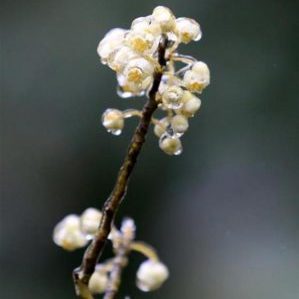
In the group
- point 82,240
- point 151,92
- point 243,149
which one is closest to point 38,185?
point 243,149

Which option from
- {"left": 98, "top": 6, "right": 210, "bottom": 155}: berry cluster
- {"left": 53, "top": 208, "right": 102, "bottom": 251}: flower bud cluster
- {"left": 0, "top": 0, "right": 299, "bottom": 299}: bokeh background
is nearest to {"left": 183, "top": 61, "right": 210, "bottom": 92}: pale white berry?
{"left": 98, "top": 6, "right": 210, "bottom": 155}: berry cluster

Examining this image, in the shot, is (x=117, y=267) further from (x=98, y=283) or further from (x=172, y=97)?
(x=172, y=97)

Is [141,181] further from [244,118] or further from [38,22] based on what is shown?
[38,22]

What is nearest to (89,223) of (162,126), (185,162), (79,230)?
(79,230)

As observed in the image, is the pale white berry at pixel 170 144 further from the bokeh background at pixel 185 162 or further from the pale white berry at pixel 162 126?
the bokeh background at pixel 185 162

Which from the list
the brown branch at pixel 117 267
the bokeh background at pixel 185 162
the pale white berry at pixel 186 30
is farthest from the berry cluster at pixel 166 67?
the bokeh background at pixel 185 162

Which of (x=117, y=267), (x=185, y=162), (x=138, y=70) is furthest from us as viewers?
(x=185, y=162)
